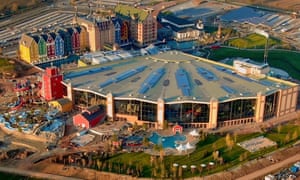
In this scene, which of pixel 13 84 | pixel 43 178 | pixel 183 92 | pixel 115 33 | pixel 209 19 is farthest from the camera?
pixel 209 19

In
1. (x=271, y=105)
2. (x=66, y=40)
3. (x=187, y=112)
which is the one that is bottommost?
(x=271, y=105)

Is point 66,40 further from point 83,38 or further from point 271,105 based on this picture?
point 271,105

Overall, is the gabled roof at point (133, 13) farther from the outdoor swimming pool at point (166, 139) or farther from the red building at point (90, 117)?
the outdoor swimming pool at point (166, 139)

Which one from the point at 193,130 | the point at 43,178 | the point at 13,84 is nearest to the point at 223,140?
the point at 193,130

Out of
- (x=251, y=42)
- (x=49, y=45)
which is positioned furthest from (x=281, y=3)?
(x=49, y=45)

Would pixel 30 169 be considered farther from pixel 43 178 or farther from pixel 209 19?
pixel 209 19

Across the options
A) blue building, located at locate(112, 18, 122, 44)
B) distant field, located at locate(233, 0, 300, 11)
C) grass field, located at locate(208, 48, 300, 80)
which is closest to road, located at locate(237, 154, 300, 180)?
grass field, located at locate(208, 48, 300, 80)
